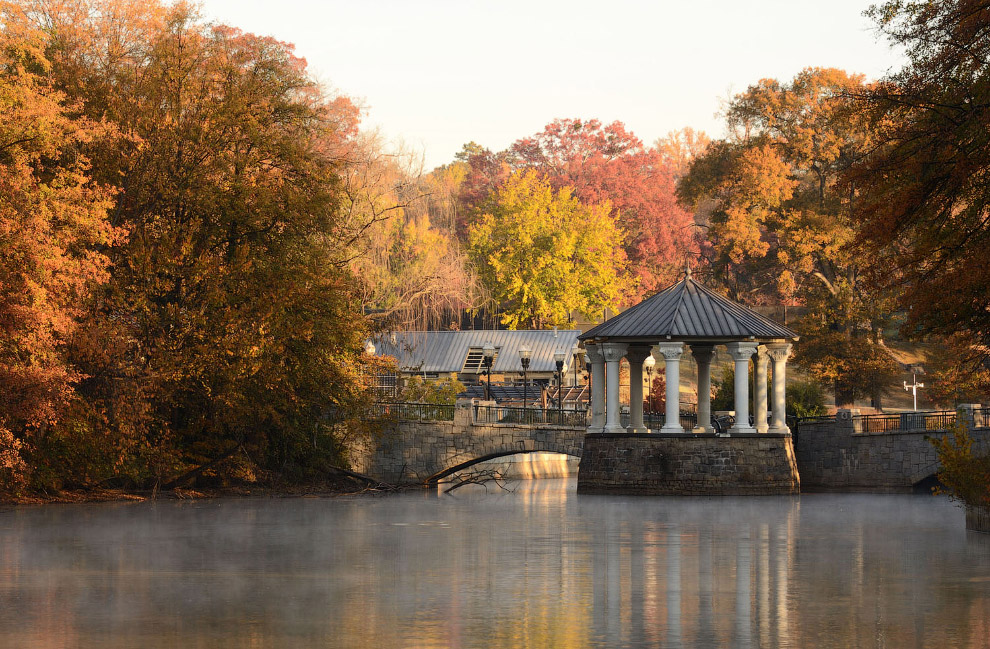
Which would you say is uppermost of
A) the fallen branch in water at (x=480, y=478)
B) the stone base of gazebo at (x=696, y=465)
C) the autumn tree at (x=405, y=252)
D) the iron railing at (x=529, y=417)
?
the autumn tree at (x=405, y=252)

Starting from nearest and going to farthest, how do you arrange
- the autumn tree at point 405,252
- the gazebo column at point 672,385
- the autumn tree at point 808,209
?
the gazebo column at point 672,385, the autumn tree at point 405,252, the autumn tree at point 808,209

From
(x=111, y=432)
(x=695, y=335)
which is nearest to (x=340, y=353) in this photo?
(x=111, y=432)

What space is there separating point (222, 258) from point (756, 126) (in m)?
30.3

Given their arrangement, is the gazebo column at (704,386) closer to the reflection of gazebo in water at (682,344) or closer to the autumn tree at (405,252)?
the reflection of gazebo in water at (682,344)

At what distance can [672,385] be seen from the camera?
4444 centimetres

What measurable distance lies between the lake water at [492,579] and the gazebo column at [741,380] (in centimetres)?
829

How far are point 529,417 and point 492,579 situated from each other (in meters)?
29.4

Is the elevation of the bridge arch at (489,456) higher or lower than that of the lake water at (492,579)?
higher

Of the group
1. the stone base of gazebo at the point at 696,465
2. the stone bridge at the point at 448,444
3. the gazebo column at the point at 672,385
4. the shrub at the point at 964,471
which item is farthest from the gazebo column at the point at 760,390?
the shrub at the point at 964,471

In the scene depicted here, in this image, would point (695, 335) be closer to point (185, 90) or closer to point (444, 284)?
point (185, 90)

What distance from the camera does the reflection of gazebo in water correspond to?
43.9 m

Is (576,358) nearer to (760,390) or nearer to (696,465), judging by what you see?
(760,390)

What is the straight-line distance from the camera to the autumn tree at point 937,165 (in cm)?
2353

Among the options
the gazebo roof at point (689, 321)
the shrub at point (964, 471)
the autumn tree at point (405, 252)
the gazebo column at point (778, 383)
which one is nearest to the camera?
the shrub at point (964, 471)
